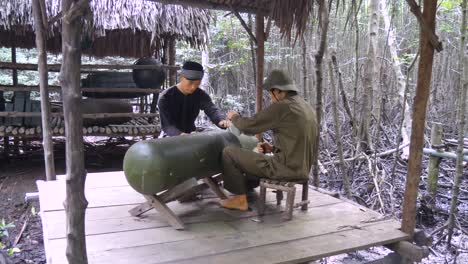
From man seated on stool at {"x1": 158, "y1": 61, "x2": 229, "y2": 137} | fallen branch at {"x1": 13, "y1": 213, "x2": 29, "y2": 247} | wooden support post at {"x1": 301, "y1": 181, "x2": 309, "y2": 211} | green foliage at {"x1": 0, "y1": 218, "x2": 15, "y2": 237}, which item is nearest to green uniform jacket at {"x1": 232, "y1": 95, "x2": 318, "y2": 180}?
wooden support post at {"x1": 301, "y1": 181, "x2": 309, "y2": 211}

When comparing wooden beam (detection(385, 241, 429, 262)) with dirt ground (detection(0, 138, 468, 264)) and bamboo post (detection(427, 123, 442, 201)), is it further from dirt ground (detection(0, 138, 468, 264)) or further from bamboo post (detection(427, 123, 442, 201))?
bamboo post (detection(427, 123, 442, 201))

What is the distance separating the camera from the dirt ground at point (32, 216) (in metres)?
4.98

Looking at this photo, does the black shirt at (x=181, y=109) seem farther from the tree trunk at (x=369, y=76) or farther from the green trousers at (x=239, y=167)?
the tree trunk at (x=369, y=76)

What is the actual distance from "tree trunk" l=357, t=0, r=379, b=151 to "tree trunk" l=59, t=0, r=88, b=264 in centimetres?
628

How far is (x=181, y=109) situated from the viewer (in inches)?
180

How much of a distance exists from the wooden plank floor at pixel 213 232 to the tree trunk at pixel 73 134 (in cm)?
56

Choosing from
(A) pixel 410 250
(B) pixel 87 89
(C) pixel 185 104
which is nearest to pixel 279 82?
(C) pixel 185 104

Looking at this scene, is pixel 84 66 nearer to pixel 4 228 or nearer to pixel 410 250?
pixel 4 228

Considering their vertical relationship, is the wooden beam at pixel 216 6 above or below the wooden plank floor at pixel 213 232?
above

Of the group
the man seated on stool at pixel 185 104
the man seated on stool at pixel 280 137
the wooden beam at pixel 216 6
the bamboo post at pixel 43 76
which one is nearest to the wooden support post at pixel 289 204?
the man seated on stool at pixel 280 137

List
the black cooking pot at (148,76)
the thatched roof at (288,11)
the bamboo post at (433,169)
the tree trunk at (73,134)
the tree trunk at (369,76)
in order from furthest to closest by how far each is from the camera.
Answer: the black cooking pot at (148,76) < the tree trunk at (369,76) < the bamboo post at (433,169) < the thatched roof at (288,11) < the tree trunk at (73,134)

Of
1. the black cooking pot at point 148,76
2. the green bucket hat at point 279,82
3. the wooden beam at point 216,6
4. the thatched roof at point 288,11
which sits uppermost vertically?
the wooden beam at point 216,6

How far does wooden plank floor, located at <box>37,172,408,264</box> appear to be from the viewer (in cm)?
290

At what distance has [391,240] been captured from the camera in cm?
338
